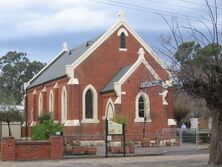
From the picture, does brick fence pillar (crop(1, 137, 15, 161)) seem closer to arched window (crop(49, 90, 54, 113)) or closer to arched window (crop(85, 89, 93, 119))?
arched window (crop(85, 89, 93, 119))

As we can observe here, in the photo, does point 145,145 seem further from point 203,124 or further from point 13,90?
point 13,90

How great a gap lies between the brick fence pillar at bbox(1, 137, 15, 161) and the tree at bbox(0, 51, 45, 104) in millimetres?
78544

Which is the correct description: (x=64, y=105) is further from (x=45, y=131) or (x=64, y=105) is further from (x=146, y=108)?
(x=45, y=131)

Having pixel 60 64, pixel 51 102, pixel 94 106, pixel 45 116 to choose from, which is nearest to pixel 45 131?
pixel 94 106

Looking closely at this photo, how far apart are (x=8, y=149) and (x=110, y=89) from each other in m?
19.4

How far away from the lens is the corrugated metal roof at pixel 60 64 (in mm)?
49750

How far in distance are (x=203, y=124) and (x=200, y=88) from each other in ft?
184

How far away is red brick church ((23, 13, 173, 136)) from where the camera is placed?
43812 millimetres

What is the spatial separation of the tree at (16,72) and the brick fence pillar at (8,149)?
78.5 metres

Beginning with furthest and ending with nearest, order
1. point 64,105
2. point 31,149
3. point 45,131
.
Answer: point 64,105, point 45,131, point 31,149

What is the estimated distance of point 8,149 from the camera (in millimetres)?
26500

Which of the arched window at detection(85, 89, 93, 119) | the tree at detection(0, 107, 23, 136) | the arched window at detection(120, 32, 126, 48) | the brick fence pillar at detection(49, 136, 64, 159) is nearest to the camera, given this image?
the brick fence pillar at detection(49, 136, 64, 159)

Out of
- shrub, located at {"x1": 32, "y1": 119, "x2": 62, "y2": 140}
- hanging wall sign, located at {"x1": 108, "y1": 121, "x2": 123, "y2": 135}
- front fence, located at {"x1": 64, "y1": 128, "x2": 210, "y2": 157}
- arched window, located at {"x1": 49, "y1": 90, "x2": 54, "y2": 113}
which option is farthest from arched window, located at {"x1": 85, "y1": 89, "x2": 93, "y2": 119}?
hanging wall sign, located at {"x1": 108, "y1": 121, "x2": 123, "y2": 135}

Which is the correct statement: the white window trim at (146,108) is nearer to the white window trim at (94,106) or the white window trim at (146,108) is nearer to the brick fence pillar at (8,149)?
the white window trim at (94,106)
